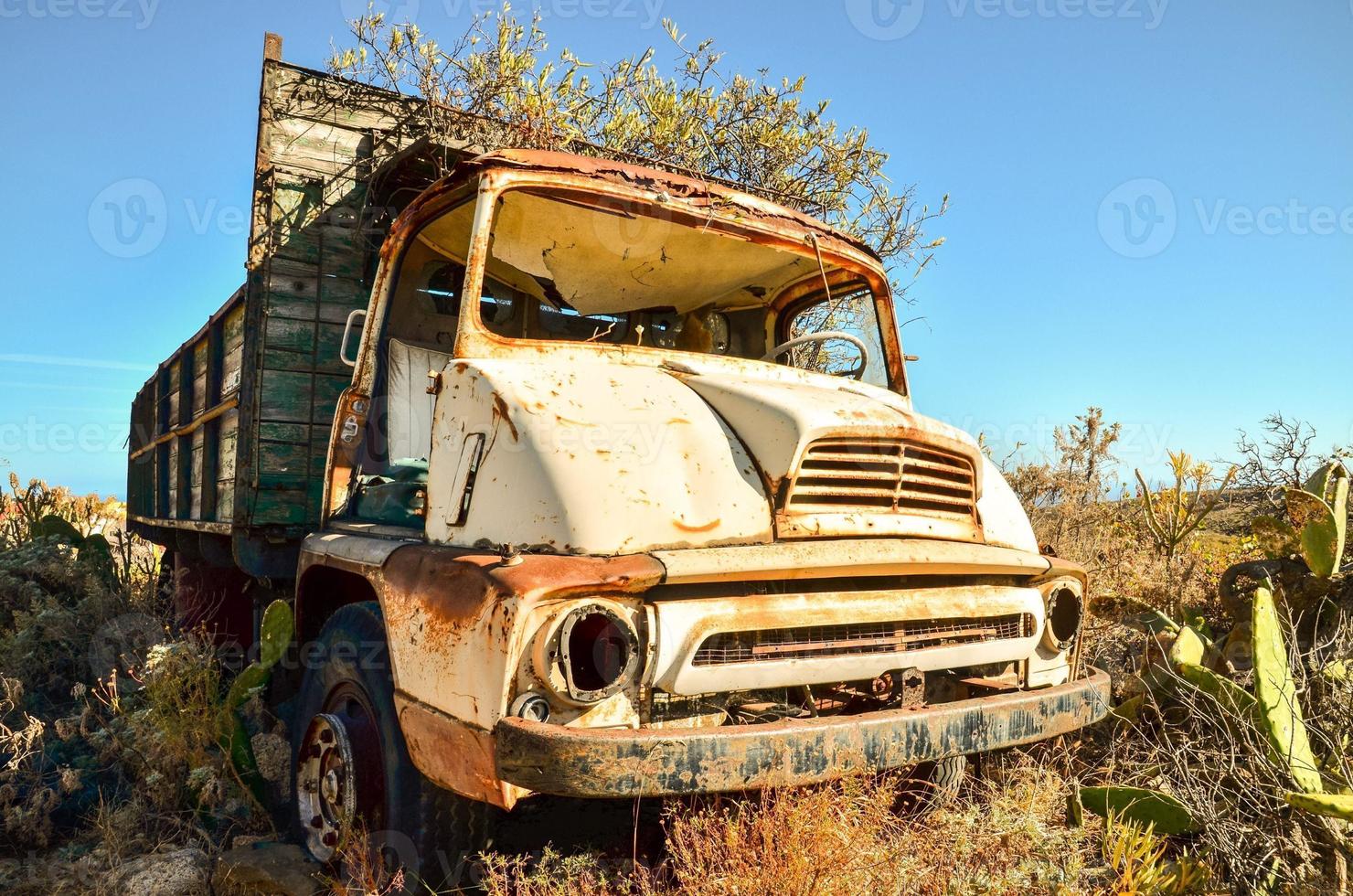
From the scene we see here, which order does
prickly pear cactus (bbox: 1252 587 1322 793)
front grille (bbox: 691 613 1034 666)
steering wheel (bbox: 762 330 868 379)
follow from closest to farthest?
front grille (bbox: 691 613 1034 666)
prickly pear cactus (bbox: 1252 587 1322 793)
steering wheel (bbox: 762 330 868 379)

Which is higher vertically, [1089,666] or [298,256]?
[298,256]

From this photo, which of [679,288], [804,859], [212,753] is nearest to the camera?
[804,859]

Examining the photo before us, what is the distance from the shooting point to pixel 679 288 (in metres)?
4.21

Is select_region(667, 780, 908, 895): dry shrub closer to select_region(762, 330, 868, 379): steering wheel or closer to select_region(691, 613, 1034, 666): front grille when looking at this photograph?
select_region(691, 613, 1034, 666): front grille

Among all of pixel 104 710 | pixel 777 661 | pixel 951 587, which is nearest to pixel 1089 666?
pixel 951 587

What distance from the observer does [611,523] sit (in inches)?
95.7

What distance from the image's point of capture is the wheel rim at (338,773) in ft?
9.12

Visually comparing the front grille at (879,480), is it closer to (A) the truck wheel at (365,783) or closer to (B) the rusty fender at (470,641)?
(B) the rusty fender at (470,641)

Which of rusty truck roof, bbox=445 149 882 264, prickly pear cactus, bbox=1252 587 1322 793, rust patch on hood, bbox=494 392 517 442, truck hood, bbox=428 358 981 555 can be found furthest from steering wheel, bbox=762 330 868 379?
prickly pear cactus, bbox=1252 587 1322 793

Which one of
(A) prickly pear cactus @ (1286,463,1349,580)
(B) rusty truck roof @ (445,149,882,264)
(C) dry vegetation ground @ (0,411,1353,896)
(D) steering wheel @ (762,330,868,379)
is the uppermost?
(B) rusty truck roof @ (445,149,882,264)

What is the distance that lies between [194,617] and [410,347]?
279 centimetres

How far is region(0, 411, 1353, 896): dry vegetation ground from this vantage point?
2412 mm

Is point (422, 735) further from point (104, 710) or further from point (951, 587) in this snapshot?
point (104, 710)

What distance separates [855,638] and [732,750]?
24.8 inches
